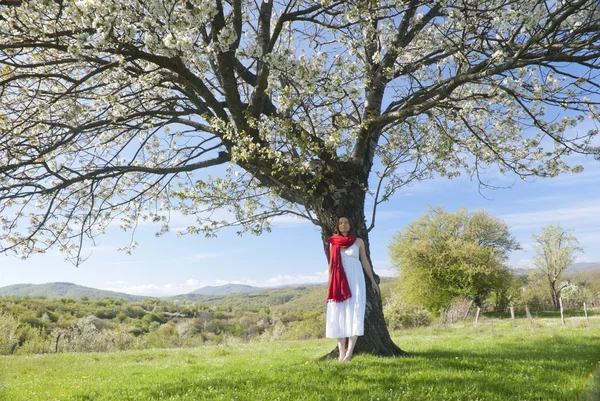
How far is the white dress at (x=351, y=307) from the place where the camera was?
26.8ft

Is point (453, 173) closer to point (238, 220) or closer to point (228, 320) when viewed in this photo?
point (238, 220)

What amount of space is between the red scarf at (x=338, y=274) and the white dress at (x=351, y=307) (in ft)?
0.32

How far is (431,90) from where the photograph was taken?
9172 mm

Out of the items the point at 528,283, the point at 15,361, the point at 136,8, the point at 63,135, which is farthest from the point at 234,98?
the point at 528,283

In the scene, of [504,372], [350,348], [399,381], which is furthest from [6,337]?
[504,372]

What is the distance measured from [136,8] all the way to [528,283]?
53.6 meters

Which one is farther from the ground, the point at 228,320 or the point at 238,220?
the point at 238,220

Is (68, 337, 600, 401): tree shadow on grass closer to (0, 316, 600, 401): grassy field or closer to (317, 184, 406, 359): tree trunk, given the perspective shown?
(0, 316, 600, 401): grassy field

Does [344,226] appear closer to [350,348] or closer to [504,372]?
[350,348]

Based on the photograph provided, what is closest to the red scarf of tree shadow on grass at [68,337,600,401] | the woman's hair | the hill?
the woman's hair

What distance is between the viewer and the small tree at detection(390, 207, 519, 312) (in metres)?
33.2

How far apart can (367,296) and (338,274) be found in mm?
992

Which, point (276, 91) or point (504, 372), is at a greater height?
point (276, 91)

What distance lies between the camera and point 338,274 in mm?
8367
